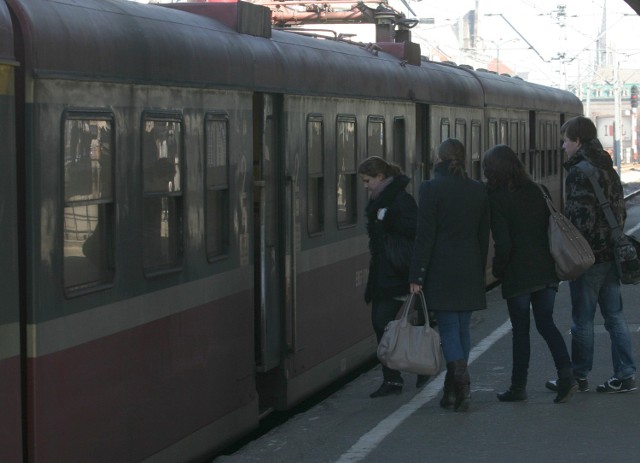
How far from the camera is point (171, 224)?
7.21 m

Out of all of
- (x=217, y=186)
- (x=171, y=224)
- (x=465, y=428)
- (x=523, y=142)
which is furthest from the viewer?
Answer: (x=523, y=142)

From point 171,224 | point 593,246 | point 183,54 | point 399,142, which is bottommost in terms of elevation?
point 593,246

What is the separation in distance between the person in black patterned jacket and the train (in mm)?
1835

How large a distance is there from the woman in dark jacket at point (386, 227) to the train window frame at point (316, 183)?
460 mm

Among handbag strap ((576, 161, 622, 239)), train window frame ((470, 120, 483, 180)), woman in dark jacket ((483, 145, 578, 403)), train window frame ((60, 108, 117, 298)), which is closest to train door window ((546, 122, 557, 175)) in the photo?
train window frame ((470, 120, 483, 180))

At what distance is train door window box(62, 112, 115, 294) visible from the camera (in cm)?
596

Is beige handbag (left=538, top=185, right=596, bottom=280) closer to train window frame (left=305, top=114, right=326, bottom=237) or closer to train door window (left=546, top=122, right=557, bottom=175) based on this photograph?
train window frame (left=305, top=114, right=326, bottom=237)

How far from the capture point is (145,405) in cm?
685

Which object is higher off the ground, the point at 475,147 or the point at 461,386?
the point at 475,147

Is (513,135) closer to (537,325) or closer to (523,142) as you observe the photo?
(523,142)

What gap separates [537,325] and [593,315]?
527 millimetres

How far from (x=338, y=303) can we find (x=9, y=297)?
5.44 metres

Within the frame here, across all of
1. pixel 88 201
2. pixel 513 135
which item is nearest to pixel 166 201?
pixel 88 201

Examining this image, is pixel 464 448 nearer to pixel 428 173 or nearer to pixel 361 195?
pixel 361 195
